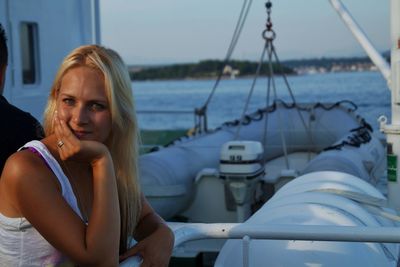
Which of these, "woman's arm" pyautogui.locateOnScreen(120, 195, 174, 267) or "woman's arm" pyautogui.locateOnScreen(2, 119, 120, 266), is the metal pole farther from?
"woman's arm" pyautogui.locateOnScreen(2, 119, 120, 266)

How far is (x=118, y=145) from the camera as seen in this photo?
1789 mm

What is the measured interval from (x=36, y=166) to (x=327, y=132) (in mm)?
7668

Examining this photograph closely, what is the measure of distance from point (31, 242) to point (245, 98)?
41.2 metres

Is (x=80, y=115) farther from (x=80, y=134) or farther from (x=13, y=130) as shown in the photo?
(x=13, y=130)

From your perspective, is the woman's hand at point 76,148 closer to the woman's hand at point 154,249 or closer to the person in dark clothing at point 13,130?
the woman's hand at point 154,249

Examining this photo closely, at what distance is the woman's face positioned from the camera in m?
1.65

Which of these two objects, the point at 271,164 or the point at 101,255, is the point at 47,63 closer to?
the point at 271,164

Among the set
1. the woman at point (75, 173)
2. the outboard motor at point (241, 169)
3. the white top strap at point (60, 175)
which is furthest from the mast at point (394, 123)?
the white top strap at point (60, 175)

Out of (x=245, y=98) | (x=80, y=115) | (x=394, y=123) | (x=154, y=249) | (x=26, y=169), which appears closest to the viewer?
(x=26, y=169)

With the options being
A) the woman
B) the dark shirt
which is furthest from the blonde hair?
the dark shirt

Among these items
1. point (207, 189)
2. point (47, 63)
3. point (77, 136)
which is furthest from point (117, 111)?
point (207, 189)

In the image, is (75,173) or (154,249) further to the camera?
(154,249)

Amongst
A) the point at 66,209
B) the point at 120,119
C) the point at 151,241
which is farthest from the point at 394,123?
the point at 66,209

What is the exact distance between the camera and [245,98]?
140 ft
